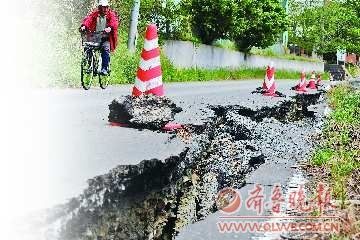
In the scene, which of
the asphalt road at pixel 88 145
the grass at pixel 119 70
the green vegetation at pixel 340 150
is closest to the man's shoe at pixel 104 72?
the grass at pixel 119 70

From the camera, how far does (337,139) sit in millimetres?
6574

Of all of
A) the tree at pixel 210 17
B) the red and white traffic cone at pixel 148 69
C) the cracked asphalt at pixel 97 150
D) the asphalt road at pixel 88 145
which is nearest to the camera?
the cracked asphalt at pixel 97 150

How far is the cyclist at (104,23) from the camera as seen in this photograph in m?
10.8

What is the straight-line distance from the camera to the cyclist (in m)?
10.8

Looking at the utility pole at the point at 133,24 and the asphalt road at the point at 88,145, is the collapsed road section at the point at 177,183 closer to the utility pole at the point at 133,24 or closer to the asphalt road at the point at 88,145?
the asphalt road at the point at 88,145

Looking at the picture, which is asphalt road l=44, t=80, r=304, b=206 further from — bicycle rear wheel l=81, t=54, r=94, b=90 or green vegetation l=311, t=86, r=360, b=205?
bicycle rear wheel l=81, t=54, r=94, b=90

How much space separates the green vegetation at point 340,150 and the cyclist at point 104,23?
3938mm

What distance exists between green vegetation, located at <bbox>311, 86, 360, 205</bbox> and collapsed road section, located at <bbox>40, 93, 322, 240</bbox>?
25 cm

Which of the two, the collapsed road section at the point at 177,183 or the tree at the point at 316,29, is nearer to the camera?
the collapsed road section at the point at 177,183

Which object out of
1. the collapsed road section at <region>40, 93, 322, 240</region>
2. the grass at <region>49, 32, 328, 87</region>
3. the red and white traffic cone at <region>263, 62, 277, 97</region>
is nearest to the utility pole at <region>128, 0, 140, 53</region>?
the grass at <region>49, 32, 328, 87</region>

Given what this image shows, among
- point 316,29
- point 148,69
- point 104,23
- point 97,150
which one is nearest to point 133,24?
point 104,23

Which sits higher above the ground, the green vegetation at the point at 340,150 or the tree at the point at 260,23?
the tree at the point at 260,23

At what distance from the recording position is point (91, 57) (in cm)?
1134

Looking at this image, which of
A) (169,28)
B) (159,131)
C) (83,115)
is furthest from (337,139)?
(169,28)
